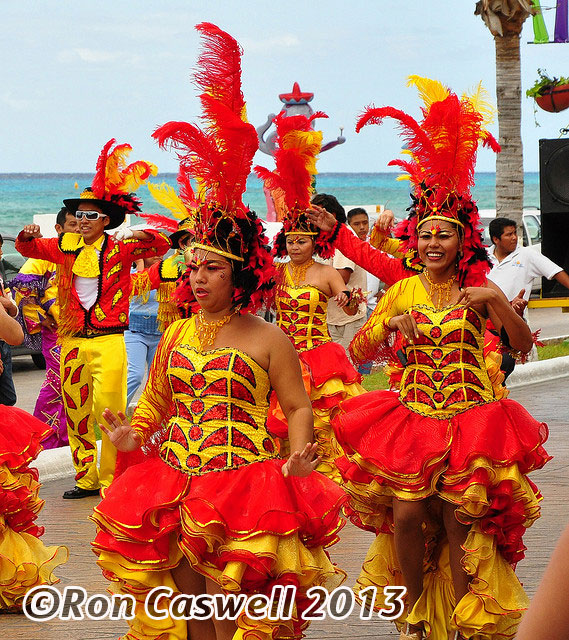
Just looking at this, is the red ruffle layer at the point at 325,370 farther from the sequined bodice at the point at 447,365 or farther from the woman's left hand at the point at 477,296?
the woman's left hand at the point at 477,296

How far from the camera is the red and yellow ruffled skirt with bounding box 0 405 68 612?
5535 mm

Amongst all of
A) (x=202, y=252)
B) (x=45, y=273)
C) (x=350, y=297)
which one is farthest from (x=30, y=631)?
(x=45, y=273)

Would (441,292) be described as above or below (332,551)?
above

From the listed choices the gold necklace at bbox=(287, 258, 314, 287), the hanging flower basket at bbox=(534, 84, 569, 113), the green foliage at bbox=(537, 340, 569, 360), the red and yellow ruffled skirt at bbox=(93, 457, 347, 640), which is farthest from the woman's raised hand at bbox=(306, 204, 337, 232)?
the green foliage at bbox=(537, 340, 569, 360)

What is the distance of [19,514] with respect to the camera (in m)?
5.66

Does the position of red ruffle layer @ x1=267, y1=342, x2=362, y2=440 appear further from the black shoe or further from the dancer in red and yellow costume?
the black shoe

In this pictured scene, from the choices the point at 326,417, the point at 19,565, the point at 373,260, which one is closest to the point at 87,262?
the point at 326,417

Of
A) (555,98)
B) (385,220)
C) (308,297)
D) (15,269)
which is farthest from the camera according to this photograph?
(15,269)

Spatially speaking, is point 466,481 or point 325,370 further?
point 325,370

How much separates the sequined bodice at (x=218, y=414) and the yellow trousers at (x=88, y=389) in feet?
13.4

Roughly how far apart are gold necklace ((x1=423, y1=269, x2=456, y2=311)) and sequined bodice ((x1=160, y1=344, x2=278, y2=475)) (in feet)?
4.37

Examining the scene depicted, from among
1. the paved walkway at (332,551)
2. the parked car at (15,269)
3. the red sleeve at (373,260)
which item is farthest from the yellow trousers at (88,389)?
the parked car at (15,269)

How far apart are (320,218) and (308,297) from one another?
664mm

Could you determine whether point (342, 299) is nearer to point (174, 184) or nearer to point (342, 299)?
point (342, 299)
